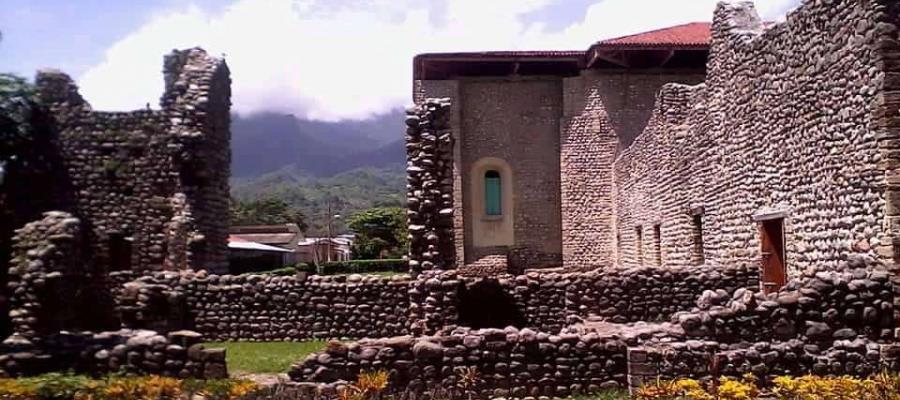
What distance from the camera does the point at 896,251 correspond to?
34.1 feet

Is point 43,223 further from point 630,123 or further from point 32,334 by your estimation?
point 630,123

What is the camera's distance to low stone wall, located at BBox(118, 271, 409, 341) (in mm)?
15586

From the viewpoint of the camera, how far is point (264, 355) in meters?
13.7

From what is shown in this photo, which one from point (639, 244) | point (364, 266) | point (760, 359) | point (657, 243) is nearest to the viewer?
point (760, 359)

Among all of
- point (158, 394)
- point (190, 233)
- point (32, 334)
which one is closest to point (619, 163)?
point (190, 233)

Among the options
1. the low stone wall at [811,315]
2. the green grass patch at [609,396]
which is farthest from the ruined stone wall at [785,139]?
the green grass patch at [609,396]

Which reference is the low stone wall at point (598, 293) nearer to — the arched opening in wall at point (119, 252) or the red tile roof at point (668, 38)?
the arched opening in wall at point (119, 252)

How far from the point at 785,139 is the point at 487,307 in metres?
5.77

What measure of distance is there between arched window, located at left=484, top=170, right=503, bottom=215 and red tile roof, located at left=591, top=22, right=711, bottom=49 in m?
6.68

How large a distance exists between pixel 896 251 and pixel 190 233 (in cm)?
1461

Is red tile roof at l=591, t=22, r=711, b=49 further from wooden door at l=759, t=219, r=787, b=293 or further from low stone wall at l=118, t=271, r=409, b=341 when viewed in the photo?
low stone wall at l=118, t=271, r=409, b=341

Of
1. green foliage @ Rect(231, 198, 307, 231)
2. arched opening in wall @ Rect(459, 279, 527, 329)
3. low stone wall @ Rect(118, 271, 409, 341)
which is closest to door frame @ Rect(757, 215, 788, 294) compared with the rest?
arched opening in wall @ Rect(459, 279, 527, 329)

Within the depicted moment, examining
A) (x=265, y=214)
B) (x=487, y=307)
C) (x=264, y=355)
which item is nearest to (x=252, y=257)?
(x=487, y=307)

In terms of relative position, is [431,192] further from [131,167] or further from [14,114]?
[14,114]
